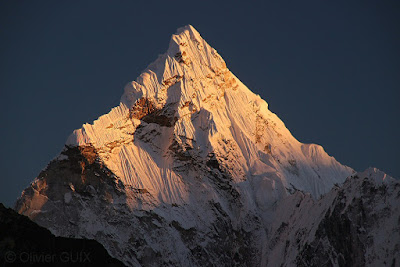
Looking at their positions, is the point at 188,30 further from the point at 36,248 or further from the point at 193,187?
the point at 36,248

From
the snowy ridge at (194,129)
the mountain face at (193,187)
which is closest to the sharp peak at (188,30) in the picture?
the snowy ridge at (194,129)

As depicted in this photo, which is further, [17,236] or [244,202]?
[244,202]

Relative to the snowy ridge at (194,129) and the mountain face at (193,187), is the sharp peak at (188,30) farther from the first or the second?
the mountain face at (193,187)

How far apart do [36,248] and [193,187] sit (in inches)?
3346

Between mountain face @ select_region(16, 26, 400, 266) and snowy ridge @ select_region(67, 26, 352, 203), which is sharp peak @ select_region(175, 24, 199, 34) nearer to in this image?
snowy ridge @ select_region(67, 26, 352, 203)

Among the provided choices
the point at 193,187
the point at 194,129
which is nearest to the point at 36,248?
the point at 193,187

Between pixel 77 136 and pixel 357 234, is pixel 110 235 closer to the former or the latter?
pixel 77 136

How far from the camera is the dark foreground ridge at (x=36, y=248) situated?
300 feet

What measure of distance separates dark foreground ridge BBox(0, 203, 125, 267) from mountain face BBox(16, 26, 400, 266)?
60.2 meters

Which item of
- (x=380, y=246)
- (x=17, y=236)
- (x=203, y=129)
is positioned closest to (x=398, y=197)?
(x=380, y=246)

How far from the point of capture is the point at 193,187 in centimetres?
17788

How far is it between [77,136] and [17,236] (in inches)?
3173

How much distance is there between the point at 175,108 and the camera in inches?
7244

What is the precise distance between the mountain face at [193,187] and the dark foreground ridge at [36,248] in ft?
197
